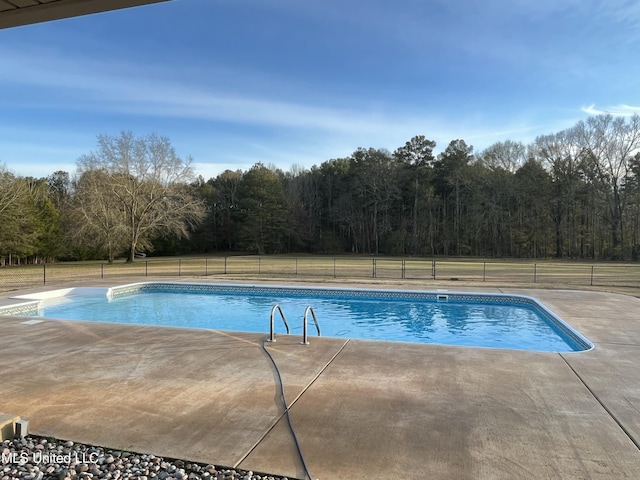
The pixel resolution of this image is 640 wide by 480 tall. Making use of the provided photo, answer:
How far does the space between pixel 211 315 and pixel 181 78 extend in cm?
1158

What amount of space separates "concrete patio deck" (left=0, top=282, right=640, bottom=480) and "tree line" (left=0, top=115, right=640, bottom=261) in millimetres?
19848

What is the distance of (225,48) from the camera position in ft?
55.1

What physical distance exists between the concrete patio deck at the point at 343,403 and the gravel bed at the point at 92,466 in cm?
10

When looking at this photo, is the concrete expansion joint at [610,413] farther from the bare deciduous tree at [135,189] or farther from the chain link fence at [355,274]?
the bare deciduous tree at [135,189]

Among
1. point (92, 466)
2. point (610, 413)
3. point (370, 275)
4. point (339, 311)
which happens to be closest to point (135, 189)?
point (370, 275)

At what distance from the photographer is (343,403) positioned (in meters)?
3.29

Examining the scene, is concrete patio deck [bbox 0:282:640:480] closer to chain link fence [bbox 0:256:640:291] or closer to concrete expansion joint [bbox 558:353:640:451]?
concrete expansion joint [bbox 558:353:640:451]

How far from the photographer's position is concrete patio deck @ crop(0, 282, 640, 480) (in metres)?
2.46

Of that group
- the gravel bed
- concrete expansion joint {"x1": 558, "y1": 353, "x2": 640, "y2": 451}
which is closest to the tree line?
→ the gravel bed

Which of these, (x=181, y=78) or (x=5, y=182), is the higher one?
(x=181, y=78)

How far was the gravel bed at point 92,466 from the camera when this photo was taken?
2230 millimetres

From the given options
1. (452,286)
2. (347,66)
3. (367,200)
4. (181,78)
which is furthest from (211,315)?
(367,200)

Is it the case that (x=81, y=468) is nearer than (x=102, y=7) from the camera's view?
No

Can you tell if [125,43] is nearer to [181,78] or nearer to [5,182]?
[181,78]
